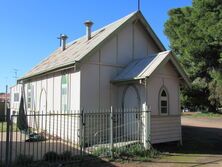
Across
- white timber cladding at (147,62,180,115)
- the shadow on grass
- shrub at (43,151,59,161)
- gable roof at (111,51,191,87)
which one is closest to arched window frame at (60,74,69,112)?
gable roof at (111,51,191,87)

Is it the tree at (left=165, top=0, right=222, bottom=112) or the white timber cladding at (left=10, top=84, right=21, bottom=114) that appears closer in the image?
the white timber cladding at (left=10, top=84, right=21, bottom=114)

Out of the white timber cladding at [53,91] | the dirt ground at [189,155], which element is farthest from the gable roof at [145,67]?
the dirt ground at [189,155]

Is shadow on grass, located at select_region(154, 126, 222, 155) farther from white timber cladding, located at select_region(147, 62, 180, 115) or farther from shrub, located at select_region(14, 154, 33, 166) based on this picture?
shrub, located at select_region(14, 154, 33, 166)

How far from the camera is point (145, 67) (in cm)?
1474

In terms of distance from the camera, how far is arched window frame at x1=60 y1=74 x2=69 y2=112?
16016 mm

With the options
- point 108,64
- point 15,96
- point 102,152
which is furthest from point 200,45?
point 102,152

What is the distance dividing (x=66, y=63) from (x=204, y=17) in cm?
2413

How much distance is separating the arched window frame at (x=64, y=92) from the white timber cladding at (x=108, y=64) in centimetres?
147

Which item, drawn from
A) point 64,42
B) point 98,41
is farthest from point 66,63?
point 64,42

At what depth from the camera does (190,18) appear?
38031 millimetres

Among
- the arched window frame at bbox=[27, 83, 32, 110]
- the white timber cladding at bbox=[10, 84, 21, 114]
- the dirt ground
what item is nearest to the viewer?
the dirt ground

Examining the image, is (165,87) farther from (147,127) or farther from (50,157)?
(50,157)

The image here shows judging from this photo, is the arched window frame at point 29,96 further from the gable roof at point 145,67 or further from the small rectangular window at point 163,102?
the small rectangular window at point 163,102

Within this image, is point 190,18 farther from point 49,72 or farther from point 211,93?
point 49,72
